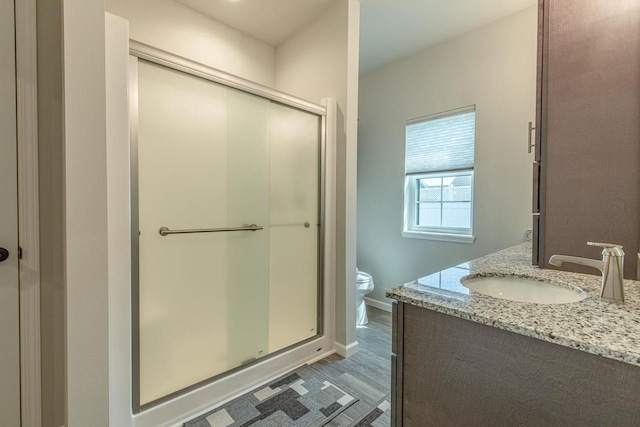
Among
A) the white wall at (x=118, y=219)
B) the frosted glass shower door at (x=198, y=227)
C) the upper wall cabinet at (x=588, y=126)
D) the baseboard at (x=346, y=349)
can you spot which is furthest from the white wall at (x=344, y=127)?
the white wall at (x=118, y=219)

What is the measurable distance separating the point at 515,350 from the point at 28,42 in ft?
6.53

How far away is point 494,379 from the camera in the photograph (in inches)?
28.7

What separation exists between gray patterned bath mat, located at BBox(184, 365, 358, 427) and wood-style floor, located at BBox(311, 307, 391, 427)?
0.18 ft

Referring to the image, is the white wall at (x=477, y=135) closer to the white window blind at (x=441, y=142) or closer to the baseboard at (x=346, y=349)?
the white window blind at (x=441, y=142)

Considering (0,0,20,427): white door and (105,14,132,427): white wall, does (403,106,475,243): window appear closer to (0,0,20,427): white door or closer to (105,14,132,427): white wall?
(105,14,132,427): white wall

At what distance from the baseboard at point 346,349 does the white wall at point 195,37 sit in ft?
8.23

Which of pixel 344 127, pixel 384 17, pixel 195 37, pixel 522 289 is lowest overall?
pixel 522 289

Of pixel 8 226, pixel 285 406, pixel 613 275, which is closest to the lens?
pixel 613 275

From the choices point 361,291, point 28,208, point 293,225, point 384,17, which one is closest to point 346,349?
point 361,291

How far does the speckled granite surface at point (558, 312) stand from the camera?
0.60 m

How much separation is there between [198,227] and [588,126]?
179cm

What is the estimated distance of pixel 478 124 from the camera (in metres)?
2.50

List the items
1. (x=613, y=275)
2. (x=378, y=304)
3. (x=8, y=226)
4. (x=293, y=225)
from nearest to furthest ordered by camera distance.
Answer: (x=613, y=275) < (x=8, y=226) < (x=293, y=225) < (x=378, y=304)

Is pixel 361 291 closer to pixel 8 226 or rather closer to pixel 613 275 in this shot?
pixel 613 275
